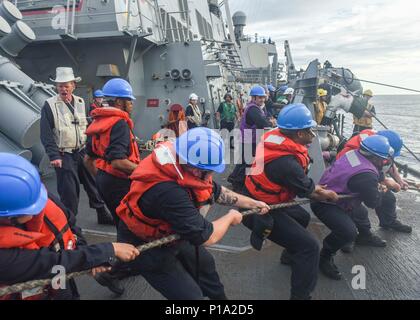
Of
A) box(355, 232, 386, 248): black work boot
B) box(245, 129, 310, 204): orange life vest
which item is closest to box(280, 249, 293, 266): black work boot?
box(245, 129, 310, 204): orange life vest

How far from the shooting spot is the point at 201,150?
200cm

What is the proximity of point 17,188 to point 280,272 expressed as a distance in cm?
263

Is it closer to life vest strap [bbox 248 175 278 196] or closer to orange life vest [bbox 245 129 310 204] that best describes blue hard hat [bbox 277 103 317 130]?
orange life vest [bbox 245 129 310 204]

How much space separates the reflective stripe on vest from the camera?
3828mm

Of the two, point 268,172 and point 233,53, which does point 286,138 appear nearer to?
point 268,172

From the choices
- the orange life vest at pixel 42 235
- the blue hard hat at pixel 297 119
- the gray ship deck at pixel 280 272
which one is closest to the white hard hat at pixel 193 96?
the gray ship deck at pixel 280 272

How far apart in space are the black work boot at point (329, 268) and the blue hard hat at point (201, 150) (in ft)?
6.50

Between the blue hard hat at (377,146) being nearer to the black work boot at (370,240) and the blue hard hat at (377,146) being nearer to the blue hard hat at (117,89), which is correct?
the black work boot at (370,240)

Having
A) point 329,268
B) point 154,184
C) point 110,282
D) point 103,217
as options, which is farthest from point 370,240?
point 103,217

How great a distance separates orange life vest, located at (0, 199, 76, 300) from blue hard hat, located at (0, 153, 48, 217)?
3.7 inches

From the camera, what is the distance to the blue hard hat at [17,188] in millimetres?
1534
